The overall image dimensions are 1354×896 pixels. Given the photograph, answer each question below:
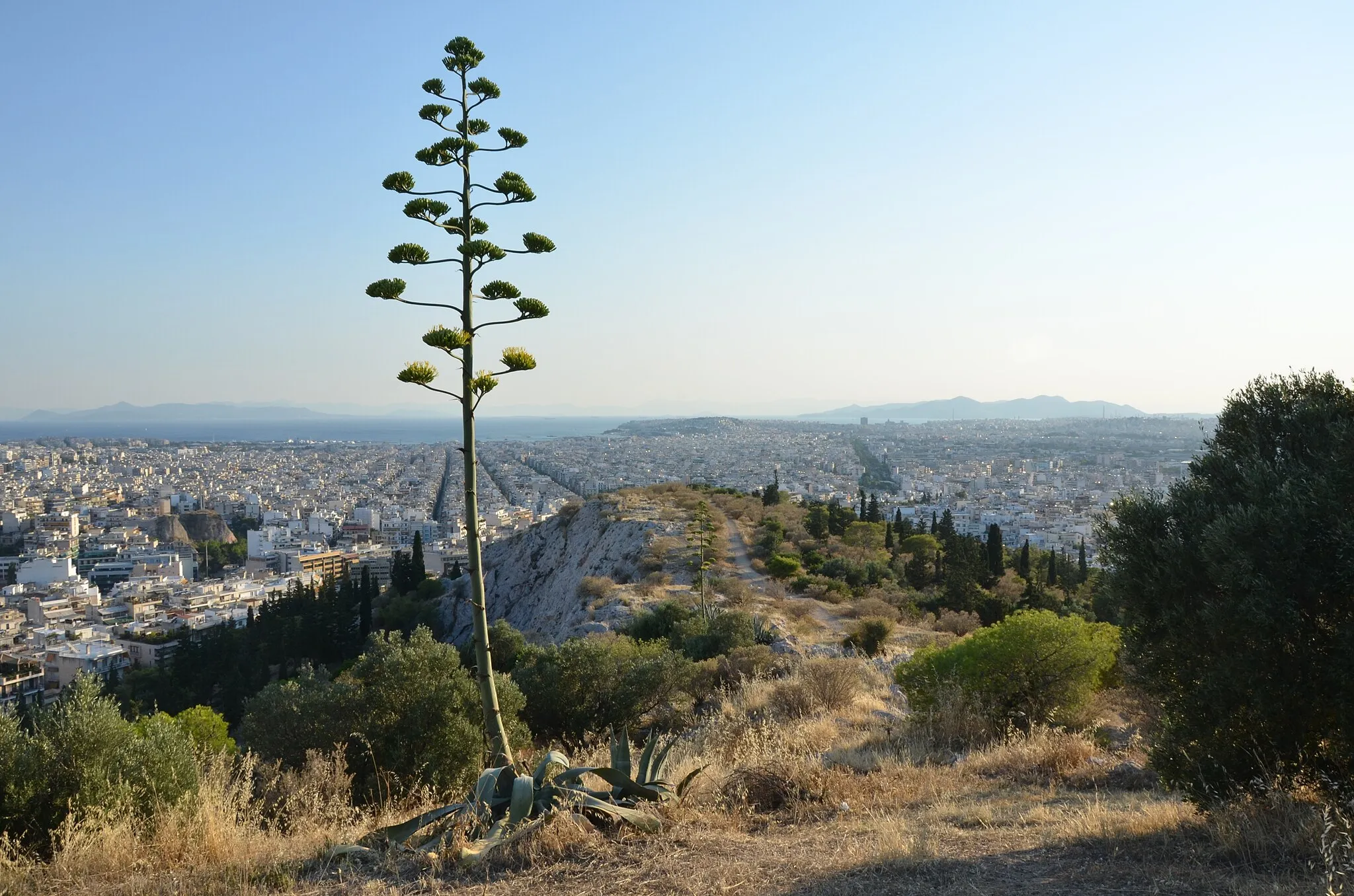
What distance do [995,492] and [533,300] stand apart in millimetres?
73531

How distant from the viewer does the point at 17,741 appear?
4242mm

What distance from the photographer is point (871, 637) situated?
14742 mm

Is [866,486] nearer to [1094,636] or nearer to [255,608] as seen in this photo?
[255,608]

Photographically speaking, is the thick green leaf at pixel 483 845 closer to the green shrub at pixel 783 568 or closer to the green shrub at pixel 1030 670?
the green shrub at pixel 1030 670

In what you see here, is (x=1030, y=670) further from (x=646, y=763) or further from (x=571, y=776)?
(x=571, y=776)

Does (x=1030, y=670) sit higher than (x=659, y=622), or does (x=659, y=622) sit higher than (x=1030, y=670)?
(x=1030, y=670)

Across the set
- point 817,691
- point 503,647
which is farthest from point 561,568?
point 817,691

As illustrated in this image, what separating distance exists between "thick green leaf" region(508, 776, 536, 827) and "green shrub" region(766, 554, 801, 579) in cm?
2064

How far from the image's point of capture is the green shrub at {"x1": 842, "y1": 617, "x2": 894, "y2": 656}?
47.6 ft

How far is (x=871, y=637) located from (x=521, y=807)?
39.8ft

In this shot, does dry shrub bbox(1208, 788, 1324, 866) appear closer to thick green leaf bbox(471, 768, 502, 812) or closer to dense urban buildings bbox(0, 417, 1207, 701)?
dense urban buildings bbox(0, 417, 1207, 701)

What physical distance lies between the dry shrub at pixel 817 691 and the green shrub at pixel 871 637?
17.4 feet

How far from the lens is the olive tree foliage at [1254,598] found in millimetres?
3303

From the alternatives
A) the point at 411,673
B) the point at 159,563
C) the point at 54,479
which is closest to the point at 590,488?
the point at 159,563
